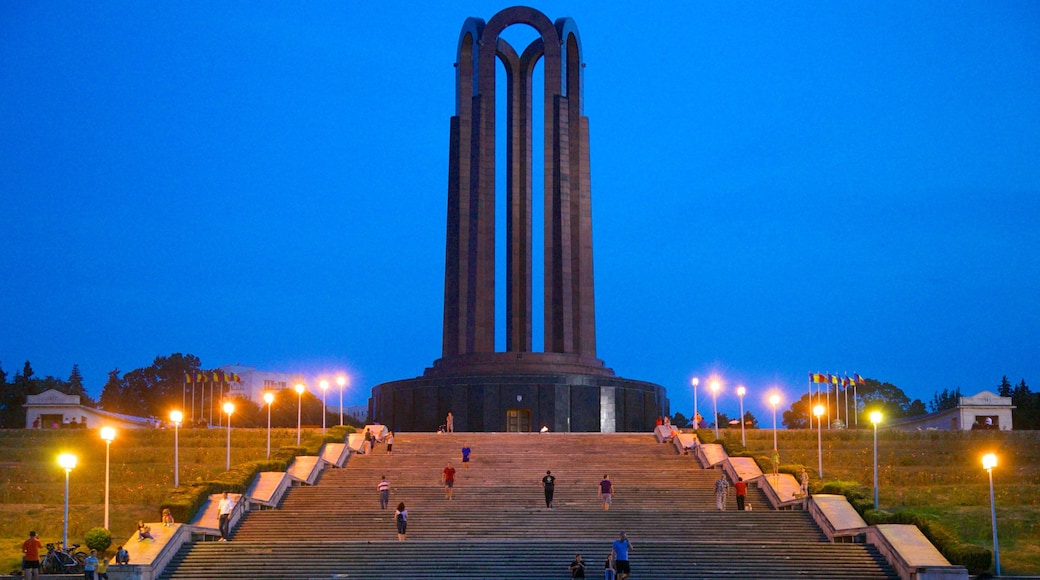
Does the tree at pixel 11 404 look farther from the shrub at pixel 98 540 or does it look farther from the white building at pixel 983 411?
the white building at pixel 983 411

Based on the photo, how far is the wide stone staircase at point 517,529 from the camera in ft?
83.9

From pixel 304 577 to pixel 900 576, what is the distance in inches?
458

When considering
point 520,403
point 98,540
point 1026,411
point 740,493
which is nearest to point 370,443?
point 520,403

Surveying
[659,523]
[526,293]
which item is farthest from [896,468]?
[526,293]

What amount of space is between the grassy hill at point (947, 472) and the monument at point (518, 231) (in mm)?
10313

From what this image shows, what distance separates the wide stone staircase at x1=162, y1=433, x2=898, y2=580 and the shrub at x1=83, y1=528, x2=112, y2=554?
1486mm

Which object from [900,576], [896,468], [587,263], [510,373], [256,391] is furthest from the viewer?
[256,391]

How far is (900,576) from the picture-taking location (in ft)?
82.0

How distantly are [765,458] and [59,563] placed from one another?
18.1 meters

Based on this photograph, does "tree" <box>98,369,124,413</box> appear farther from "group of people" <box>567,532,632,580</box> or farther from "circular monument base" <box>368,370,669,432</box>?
"group of people" <box>567,532,632,580</box>

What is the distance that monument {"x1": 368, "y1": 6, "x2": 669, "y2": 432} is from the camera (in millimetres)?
50000

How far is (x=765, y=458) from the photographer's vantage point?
113 ft

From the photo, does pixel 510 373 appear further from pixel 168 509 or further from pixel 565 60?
pixel 168 509

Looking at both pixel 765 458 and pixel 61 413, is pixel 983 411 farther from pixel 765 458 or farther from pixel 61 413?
pixel 61 413
